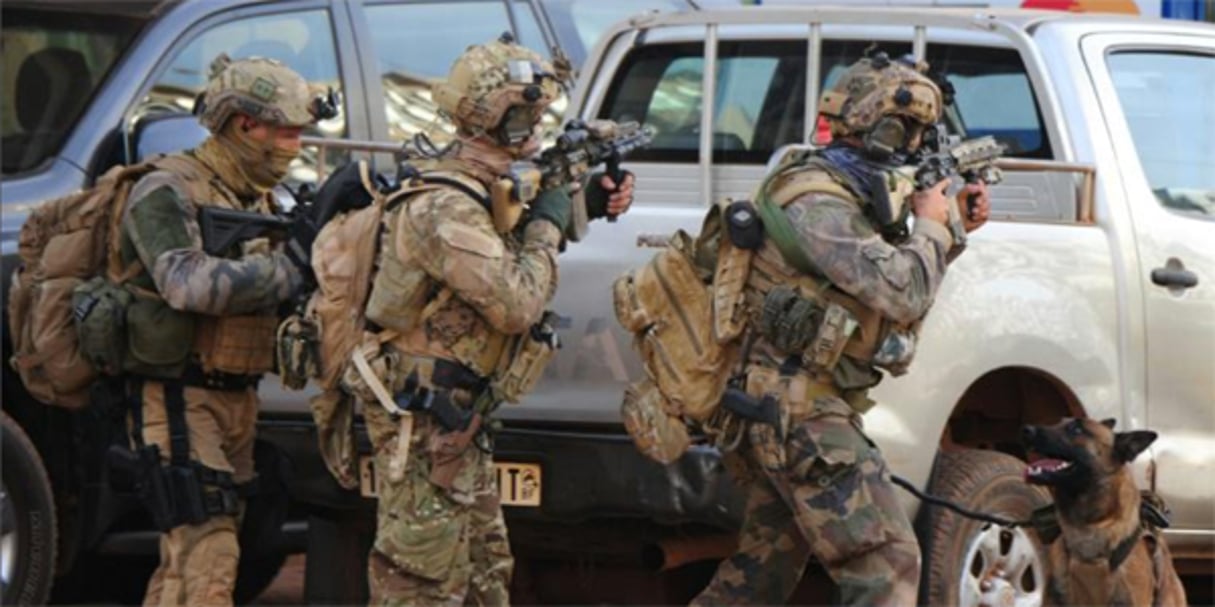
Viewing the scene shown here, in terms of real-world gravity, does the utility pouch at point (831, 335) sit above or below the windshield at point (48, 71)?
below

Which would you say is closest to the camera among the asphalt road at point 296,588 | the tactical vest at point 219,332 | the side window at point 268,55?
the tactical vest at point 219,332

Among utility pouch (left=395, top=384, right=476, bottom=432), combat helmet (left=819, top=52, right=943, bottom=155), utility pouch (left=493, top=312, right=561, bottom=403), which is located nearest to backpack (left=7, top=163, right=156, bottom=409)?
utility pouch (left=395, top=384, right=476, bottom=432)

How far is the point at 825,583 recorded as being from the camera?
29.4 ft

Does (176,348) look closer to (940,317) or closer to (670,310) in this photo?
(670,310)

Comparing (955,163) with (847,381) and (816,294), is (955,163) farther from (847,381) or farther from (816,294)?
(847,381)

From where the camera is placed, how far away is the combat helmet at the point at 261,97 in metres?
8.20

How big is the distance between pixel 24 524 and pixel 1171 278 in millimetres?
3439

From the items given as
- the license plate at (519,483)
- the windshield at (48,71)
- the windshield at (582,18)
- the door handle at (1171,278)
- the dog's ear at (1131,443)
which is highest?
the windshield at (582,18)

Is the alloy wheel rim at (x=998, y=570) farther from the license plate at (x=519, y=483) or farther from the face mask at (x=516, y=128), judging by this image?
the face mask at (x=516, y=128)

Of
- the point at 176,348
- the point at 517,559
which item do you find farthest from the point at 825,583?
the point at 176,348

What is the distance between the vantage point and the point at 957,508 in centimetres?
824

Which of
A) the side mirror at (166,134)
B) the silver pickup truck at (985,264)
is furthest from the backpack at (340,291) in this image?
the side mirror at (166,134)

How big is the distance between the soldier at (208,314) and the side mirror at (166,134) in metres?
1.11

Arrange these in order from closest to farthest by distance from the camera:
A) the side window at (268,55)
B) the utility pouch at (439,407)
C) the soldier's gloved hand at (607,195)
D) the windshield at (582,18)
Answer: the utility pouch at (439,407) → the soldier's gloved hand at (607,195) → the side window at (268,55) → the windshield at (582,18)
